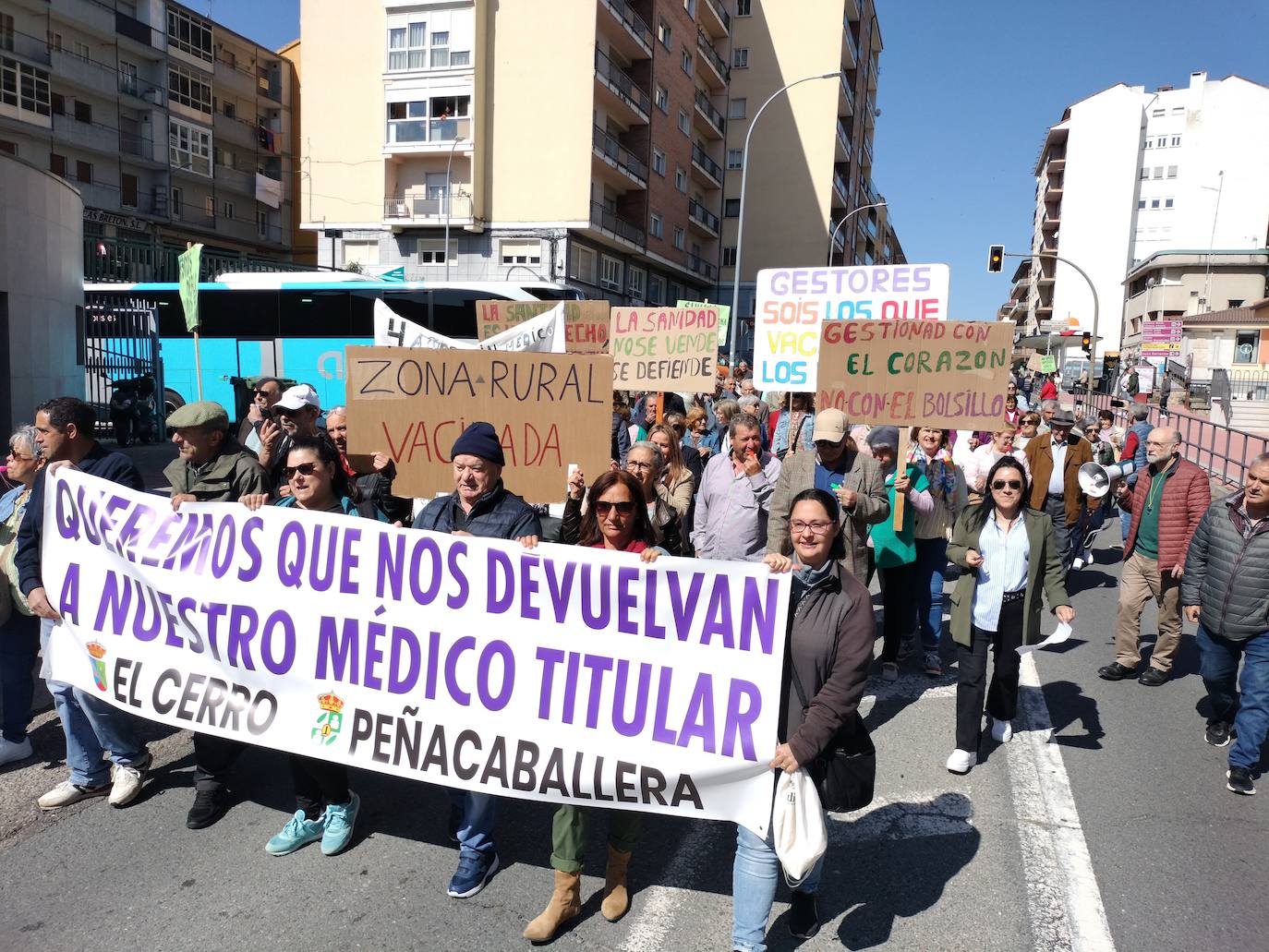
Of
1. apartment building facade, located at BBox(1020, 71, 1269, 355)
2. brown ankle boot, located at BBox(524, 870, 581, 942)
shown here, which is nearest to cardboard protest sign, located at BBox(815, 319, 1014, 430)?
brown ankle boot, located at BBox(524, 870, 581, 942)

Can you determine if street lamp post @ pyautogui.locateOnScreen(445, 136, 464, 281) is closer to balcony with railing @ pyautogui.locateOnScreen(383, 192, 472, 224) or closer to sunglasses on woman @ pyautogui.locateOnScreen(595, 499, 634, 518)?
balcony with railing @ pyautogui.locateOnScreen(383, 192, 472, 224)

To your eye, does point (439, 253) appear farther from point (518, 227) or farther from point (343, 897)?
point (343, 897)

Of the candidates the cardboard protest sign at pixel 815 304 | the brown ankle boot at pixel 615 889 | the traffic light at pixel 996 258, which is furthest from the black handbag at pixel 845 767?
the traffic light at pixel 996 258

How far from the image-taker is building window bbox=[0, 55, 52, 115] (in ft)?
123

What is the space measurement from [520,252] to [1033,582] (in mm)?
32698

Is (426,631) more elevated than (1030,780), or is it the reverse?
(426,631)

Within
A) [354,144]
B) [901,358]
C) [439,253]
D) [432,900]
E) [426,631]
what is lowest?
[432,900]

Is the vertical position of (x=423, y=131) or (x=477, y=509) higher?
(x=423, y=131)

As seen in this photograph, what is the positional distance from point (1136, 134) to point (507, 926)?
283ft

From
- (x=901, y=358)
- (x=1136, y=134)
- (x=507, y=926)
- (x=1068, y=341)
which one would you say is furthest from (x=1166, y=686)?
(x=1136, y=134)

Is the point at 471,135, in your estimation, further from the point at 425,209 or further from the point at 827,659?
the point at 827,659

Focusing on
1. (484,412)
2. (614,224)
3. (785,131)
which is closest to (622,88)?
(614,224)

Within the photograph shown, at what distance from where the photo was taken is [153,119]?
45312 mm

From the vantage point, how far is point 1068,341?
221 ft
